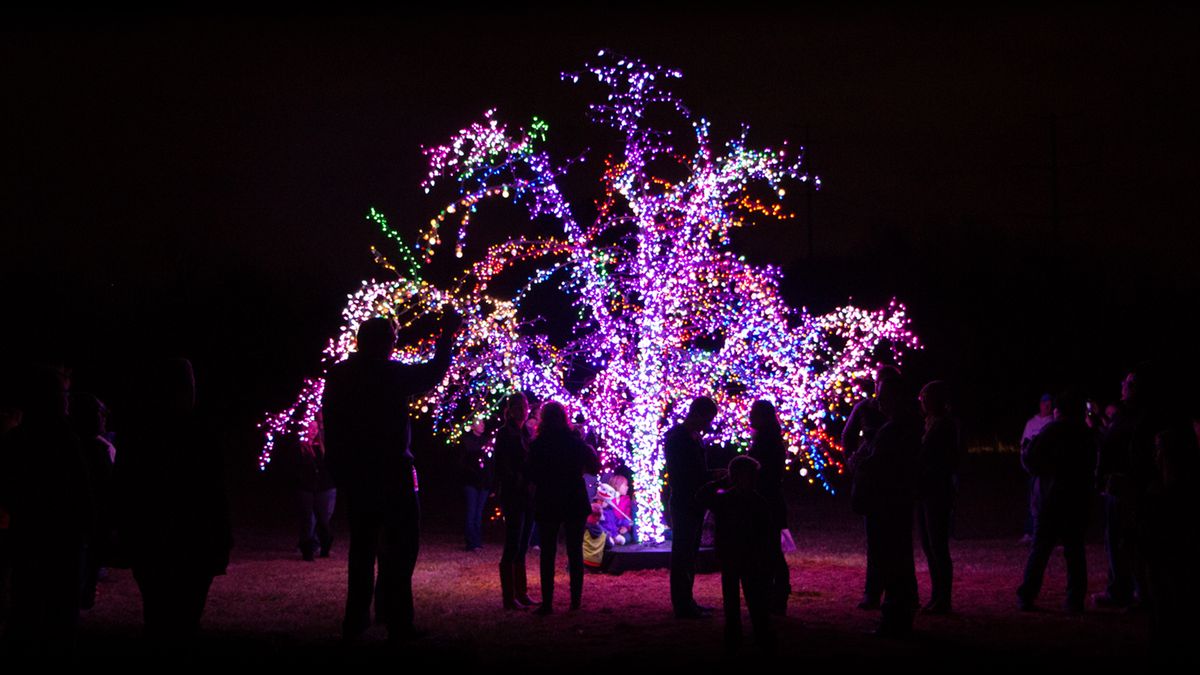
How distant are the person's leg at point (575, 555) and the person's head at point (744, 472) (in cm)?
213

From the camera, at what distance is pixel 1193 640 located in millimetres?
5816

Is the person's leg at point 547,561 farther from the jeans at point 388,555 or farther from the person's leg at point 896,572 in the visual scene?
the person's leg at point 896,572

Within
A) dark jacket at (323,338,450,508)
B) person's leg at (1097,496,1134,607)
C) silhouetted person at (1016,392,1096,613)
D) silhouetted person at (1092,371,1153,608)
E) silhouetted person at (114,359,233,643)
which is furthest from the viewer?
person's leg at (1097,496,1134,607)

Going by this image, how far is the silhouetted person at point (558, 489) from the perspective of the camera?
30.3 feet

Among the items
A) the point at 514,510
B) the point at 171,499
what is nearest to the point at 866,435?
the point at 514,510

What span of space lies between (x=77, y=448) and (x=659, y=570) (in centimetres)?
696

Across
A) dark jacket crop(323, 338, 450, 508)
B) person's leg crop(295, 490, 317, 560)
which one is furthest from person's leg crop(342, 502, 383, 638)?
person's leg crop(295, 490, 317, 560)

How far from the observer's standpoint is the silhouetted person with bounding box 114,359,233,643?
228 inches

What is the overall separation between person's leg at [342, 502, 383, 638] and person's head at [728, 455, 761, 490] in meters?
2.21

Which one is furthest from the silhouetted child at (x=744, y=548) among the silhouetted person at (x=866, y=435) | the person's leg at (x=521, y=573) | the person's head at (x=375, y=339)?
the person's leg at (x=521, y=573)

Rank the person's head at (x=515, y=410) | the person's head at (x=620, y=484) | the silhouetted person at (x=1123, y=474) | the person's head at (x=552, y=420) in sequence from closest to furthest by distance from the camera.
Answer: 1. the silhouetted person at (x=1123, y=474)
2. the person's head at (x=552, y=420)
3. the person's head at (x=515, y=410)
4. the person's head at (x=620, y=484)

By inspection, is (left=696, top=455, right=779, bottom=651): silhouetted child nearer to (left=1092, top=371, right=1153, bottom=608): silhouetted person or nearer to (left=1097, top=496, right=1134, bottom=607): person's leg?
(left=1092, top=371, right=1153, bottom=608): silhouetted person

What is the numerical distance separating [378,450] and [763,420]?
12.0ft

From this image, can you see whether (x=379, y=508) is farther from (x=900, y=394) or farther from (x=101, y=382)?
(x=101, y=382)
